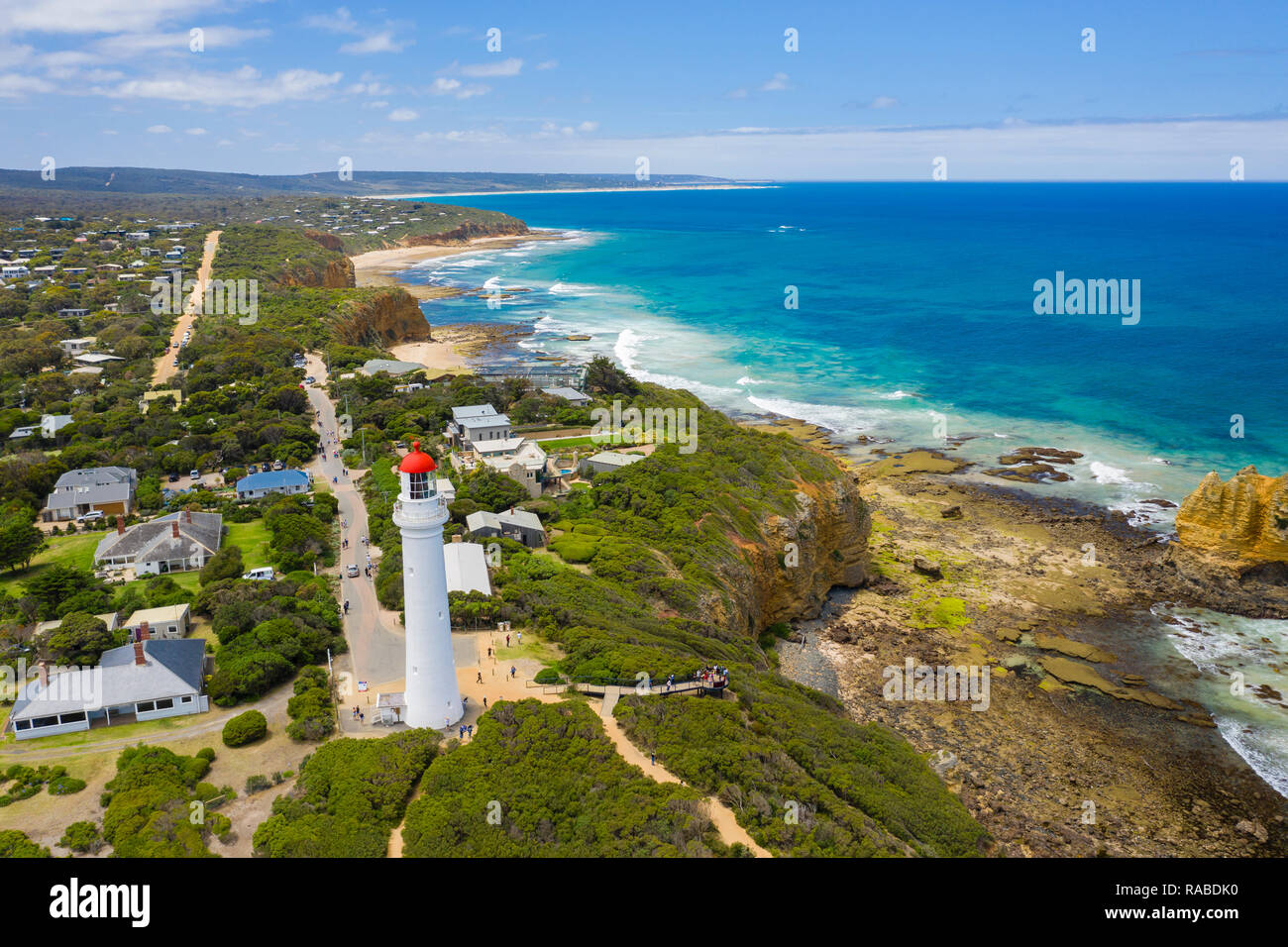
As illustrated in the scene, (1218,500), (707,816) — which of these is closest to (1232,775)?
(1218,500)

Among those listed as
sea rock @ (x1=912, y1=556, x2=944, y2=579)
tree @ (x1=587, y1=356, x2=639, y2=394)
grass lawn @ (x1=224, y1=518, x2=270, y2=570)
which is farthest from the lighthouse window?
tree @ (x1=587, y1=356, x2=639, y2=394)

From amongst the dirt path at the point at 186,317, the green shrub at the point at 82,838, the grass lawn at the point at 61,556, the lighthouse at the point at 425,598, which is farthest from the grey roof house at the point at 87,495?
the lighthouse at the point at 425,598

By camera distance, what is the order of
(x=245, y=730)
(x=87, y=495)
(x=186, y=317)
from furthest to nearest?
(x=186, y=317), (x=87, y=495), (x=245, y=730)

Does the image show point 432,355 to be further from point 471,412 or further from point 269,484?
point 269,484

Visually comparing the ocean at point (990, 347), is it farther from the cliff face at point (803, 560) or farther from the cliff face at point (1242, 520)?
the cliff face at point (803, 560)

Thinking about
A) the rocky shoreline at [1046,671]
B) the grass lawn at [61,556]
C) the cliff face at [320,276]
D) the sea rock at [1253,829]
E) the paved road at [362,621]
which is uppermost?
the cliff face at [320,276]

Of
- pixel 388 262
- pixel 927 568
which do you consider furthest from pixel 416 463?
pixel 388 262

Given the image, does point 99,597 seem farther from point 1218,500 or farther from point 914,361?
point 914,361
